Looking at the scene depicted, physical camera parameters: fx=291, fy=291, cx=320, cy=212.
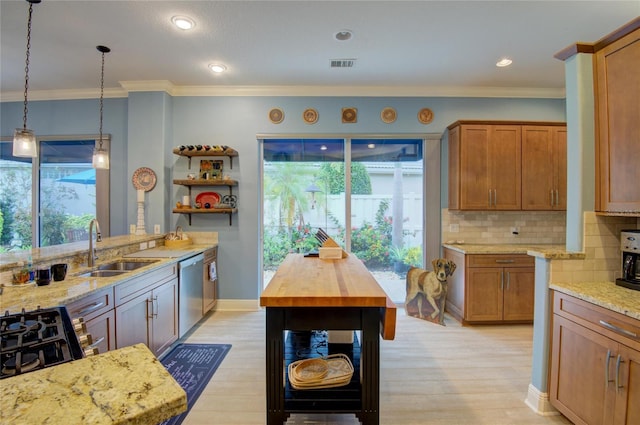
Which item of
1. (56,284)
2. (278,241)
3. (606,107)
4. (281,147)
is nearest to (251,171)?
(281,147)

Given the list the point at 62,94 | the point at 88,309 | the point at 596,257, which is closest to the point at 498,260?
the point at 596,257

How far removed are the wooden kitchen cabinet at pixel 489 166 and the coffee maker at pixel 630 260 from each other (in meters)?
1.72

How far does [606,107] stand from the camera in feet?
6.17

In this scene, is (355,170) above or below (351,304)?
above

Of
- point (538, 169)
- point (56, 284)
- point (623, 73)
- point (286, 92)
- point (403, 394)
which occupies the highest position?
point (286, 92)

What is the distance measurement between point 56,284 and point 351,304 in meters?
1.97

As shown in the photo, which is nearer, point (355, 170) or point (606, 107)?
point (606, 107)

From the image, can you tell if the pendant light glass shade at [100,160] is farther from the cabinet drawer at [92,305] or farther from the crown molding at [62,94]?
A: the cabinet drawer at [92,305]

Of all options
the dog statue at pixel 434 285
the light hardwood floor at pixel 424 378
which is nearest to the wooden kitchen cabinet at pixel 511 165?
the dog statue at pixel 434 285

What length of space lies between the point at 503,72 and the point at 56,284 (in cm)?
470

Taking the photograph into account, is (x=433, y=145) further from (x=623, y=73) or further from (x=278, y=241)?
(x=278, y=241)

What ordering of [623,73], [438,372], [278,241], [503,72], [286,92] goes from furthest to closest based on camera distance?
[278,241]
[286,92]
[503,72]
[438,372]
[623,73]

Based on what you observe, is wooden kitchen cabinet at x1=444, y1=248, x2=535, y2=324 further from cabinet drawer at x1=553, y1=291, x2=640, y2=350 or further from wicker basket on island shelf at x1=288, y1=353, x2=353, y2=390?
wicker basket on island shelf at x1=288, y1=353, x2=353, y2=390

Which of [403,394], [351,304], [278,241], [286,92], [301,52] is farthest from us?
[278,241]
